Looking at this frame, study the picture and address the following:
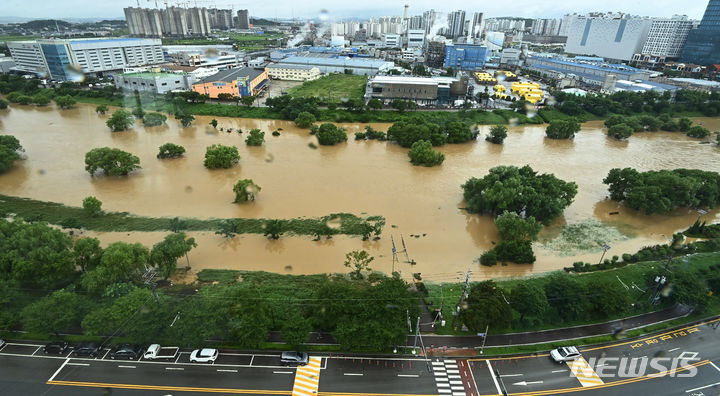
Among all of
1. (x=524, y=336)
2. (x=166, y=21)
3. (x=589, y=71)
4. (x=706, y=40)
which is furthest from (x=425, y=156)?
(x=166, y=21)

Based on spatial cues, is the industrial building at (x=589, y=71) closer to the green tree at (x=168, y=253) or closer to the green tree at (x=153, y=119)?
the green tree at (x=153, y=119)

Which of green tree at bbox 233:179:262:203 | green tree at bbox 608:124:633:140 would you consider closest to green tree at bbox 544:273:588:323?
green tree at bbox 233:179:262:203

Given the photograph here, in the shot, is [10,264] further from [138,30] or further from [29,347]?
[138,30]

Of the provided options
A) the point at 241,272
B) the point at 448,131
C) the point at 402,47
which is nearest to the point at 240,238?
the point at 241,272

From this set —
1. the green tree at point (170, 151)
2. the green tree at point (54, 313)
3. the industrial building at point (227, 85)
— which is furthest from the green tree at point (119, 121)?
the green tree at point (54, 313)

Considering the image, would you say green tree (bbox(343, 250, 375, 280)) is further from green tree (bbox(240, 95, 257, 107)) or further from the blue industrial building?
the blue industrial building
